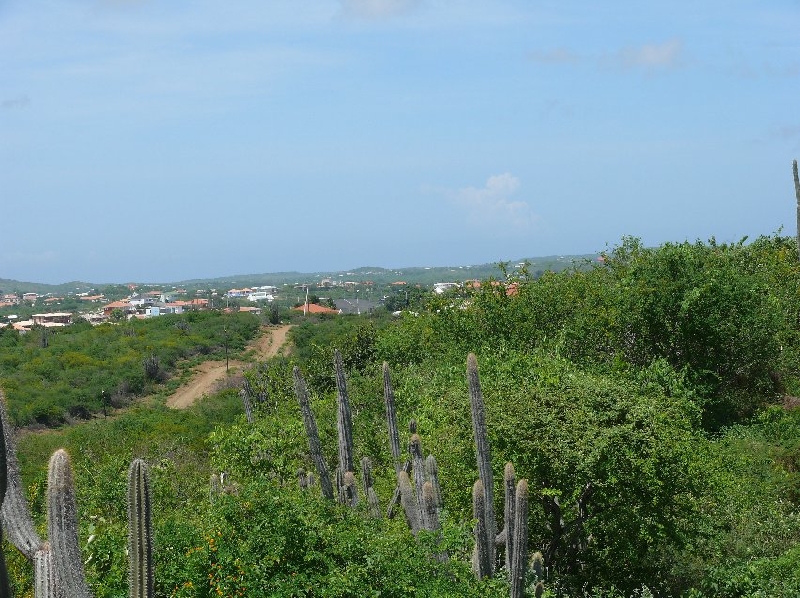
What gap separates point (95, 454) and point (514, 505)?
18.9 m

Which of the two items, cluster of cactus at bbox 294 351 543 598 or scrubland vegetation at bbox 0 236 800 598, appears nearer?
scrubland vegetation at bbox 0 236 800 598

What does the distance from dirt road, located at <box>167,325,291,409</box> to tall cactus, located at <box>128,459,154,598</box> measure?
4120cm

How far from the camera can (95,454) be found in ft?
86.4

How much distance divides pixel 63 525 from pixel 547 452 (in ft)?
30.2

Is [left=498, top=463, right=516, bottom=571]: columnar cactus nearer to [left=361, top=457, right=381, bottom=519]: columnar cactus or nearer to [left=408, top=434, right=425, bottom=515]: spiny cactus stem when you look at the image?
[left=408, top=434, right=425, bottom=515]: spiny cactus stem

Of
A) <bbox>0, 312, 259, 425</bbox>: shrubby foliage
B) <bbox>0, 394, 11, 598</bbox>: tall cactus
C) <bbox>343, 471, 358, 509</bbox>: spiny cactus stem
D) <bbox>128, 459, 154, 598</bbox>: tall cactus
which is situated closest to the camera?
<bbox>0, 394, 11, 598</bbox>: tall cactus

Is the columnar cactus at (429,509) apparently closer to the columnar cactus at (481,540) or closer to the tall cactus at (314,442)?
the columnar cactus at (481,540)

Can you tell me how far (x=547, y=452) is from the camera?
13266 millimetres

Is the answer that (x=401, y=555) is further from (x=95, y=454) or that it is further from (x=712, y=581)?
(x=95, y=454)

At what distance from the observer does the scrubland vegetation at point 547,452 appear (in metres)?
9.88

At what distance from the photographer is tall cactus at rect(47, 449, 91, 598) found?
5219 millimetres

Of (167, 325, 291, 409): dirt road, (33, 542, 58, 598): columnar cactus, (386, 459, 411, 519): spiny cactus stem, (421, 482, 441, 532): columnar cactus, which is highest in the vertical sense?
(33, 542, 58, 598): columnar cactus

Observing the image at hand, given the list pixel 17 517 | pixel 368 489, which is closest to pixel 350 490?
pixel 368 489

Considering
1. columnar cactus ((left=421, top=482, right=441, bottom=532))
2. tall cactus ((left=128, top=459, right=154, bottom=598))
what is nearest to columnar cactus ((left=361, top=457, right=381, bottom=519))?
columnar cactus ((left=421, top=482, right=441, bottom=532))
